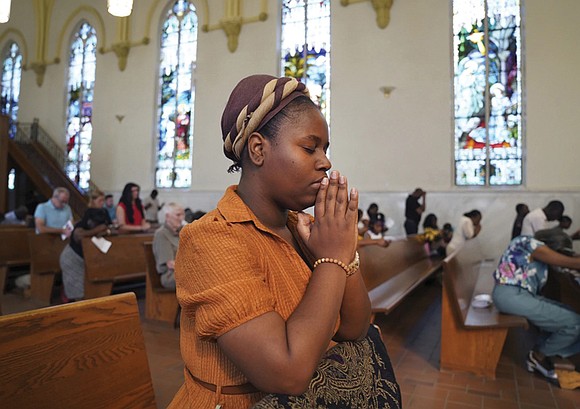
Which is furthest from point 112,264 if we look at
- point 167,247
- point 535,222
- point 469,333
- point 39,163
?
point 39,163

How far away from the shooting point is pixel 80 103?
14.1 m

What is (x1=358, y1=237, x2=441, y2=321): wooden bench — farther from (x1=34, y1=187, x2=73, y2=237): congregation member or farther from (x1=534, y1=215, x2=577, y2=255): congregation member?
(x1=34, y1=187, x2=73, y2=237): congregation member

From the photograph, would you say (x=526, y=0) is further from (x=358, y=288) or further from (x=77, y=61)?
(x=77, y=61)

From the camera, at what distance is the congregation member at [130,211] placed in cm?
635

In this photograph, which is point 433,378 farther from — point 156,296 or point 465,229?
point 465,229

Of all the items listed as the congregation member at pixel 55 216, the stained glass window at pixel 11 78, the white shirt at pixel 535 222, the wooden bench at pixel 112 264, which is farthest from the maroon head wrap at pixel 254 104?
the stained glass window at pixel 11 78

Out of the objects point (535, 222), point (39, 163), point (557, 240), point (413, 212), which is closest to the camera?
point (557, 240)

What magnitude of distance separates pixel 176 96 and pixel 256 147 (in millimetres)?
12337

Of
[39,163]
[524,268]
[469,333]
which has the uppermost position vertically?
[39,163]

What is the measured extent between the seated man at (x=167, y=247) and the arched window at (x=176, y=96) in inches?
303

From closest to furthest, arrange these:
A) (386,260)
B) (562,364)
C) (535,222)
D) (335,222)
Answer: (335,222), (562,364), (386,260), (535,222)

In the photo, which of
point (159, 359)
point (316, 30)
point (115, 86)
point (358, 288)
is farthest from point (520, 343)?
point (115, 86)

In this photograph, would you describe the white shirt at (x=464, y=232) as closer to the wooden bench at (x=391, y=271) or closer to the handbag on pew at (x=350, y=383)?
the wooden bench at (x=391, y=271)

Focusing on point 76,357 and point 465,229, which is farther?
point 465,229
